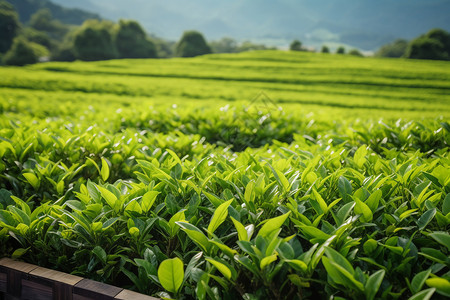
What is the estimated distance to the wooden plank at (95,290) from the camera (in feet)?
4.23

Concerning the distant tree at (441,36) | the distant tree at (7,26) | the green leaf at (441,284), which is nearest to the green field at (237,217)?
the green leaf at (441,284)

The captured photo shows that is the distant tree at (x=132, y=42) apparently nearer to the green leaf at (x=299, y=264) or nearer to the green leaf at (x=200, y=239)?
the green leaf at (x=200, y=239)

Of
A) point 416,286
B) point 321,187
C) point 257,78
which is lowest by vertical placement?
point 416,286

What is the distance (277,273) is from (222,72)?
2165 cm

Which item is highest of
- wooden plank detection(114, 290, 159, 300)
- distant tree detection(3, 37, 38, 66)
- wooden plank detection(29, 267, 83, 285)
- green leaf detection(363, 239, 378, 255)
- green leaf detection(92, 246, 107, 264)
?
distant tree detection(3, 37, 38, 66)

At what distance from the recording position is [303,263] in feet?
3.64

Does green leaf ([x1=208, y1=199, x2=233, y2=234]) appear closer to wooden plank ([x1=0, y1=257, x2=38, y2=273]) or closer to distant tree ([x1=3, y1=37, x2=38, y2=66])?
wooden plank ([x1=0, y1=257, x2=38, y2=273])

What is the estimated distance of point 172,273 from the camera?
1.18 metres

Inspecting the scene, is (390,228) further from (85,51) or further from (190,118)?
(85,51)


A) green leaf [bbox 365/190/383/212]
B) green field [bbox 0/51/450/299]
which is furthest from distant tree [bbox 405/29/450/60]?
green leaf [bbox 365/190/383/212]

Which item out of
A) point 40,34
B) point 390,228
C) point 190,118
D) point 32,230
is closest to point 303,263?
point 390,228

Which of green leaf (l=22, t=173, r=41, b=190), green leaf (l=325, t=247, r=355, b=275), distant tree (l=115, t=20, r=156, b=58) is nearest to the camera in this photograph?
green leaf (l=325, t=247, r=355, b=275)

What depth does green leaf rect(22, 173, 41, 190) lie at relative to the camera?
209 cm

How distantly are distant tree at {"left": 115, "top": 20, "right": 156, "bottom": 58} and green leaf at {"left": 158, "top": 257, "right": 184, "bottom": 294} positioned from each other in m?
43.5
